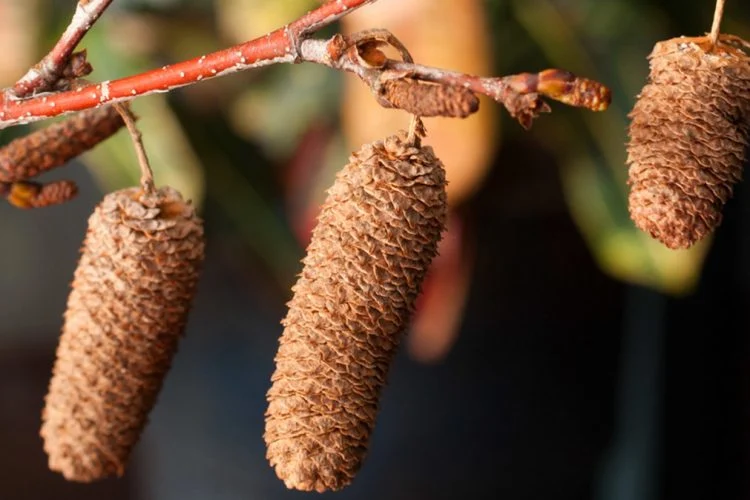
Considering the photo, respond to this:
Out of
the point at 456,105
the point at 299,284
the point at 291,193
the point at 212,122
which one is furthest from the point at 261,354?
the point at 456,105

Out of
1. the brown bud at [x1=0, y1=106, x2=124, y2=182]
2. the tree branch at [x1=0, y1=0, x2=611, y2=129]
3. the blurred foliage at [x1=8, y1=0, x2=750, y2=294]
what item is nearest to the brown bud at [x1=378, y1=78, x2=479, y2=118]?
the tree branch at [x1=0, y1=0, x2=611, y2=129]

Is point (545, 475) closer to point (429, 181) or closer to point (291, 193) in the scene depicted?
point (291, 193)

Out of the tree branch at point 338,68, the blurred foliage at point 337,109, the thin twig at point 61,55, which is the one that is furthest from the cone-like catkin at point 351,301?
the blurred foliage at point 337,109

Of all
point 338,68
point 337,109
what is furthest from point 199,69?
point 337,109

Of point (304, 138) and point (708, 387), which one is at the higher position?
point (304, 138)

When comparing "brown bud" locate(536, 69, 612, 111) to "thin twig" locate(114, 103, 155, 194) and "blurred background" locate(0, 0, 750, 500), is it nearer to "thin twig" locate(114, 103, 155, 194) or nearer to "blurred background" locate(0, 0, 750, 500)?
"thin twig" locate(114, 103, 155, 194)

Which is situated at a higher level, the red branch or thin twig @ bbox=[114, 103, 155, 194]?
the red branch
